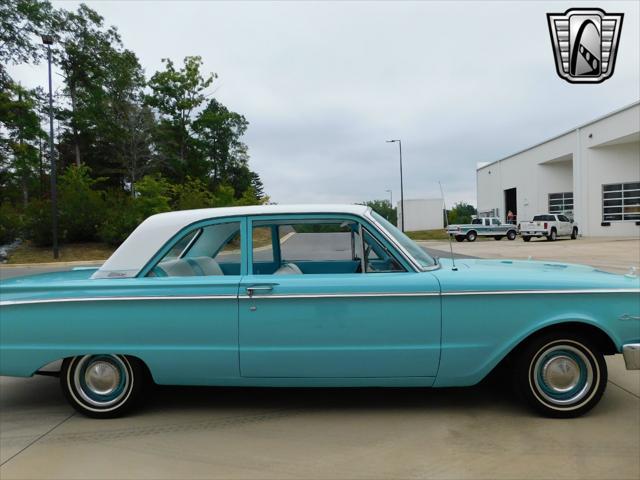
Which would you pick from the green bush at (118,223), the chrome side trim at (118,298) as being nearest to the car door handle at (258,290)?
the chrome side trim at (118,298)

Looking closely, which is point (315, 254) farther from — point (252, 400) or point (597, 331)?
point (597, 331)

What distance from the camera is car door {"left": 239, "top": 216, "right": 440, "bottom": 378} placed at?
299cm

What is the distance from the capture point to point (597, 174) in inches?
1203

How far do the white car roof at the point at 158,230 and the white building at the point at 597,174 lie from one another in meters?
30.3

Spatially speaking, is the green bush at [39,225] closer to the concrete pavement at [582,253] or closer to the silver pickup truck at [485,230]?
the concrete pavement at [582,253]

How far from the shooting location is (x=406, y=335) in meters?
2.99

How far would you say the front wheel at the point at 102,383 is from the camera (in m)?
3.18

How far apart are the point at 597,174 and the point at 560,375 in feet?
108

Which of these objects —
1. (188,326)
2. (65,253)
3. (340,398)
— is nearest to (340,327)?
(340,398)

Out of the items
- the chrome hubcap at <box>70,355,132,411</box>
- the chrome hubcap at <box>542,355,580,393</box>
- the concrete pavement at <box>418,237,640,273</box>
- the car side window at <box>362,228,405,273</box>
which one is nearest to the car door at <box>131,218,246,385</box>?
the chrome hubcap at <box>70,355,132,411</box>

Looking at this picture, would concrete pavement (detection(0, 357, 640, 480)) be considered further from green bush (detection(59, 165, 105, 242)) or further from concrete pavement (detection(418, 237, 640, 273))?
green bush (detection(59, 165, 105, 242))

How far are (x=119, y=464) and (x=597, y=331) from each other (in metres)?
3.19

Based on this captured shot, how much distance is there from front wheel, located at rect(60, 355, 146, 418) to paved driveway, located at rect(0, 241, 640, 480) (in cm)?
11

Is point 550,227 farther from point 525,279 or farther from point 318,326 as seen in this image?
point 318,326
